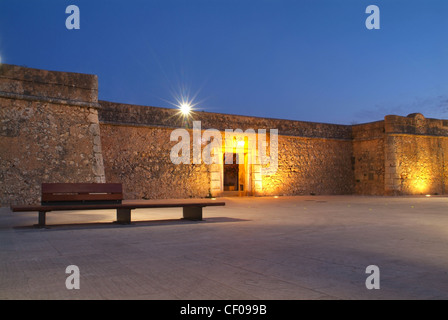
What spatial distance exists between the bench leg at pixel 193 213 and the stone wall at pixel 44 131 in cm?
508

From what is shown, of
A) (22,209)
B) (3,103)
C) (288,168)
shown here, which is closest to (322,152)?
(288,168)

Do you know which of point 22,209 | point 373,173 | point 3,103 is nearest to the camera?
point 22,209

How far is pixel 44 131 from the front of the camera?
10828 mm

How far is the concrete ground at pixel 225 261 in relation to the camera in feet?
8.46

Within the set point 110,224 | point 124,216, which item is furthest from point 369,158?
point 110,224

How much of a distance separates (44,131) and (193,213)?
19.7ft

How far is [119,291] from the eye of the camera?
2.56 m

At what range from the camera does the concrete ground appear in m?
2.58

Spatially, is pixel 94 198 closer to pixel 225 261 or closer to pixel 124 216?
pixel 124 216

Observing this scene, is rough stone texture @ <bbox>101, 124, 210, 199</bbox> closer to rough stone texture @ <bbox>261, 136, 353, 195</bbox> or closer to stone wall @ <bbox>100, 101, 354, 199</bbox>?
stone wall @ <bbox>100, 101, 354, 199</bbox>

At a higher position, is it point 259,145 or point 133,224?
point 259,145

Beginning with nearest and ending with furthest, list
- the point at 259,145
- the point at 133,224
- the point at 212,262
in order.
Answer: the point at 212,262 → the point at 133,224 → the point at 259,145

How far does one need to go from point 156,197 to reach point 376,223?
29.9 feet
